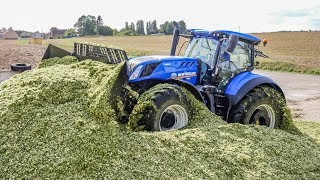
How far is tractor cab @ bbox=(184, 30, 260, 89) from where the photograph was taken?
7613mm

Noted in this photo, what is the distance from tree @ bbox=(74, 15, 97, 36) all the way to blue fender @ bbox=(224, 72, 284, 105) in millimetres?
101581

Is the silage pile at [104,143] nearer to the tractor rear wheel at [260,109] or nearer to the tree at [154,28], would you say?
the tractor rear wheel at [260,109]

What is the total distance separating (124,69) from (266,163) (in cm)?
232

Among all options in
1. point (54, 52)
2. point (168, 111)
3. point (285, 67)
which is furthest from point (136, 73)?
point (285, 67)

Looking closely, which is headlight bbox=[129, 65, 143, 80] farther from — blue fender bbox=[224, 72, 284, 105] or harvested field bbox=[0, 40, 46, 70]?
harvested field bbox=[0, 40, 46, 70]

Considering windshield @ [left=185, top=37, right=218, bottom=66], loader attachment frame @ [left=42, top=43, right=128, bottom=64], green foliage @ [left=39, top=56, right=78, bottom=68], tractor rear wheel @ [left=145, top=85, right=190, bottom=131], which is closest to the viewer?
tractor rear wheel @ [left=145, top=85, right=190, bottom=131]

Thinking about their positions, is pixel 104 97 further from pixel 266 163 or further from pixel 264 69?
pixel 264 69

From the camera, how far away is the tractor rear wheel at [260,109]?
741 centimetres

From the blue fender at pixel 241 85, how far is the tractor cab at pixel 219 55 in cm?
17

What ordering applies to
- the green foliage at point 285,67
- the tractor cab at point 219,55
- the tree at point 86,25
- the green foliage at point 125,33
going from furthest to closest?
the tree at point 86,25 → the green foliage at point 125,33 → the green foliage at point 285,67 → the tractor cab at point 219,55

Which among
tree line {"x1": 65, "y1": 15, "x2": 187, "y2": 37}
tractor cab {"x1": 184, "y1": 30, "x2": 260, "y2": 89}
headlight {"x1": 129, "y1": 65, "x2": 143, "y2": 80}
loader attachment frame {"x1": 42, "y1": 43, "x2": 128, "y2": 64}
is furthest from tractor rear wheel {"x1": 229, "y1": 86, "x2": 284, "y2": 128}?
tree line {"x1": 65, "y1": 15, "x2": 187, "y2": 37}

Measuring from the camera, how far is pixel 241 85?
7.53 m

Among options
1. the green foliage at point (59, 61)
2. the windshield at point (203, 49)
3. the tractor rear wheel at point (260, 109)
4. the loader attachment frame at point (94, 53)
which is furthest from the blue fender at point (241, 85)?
the green foliage at point (59, 61)

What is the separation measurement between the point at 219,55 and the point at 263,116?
1.43 m
